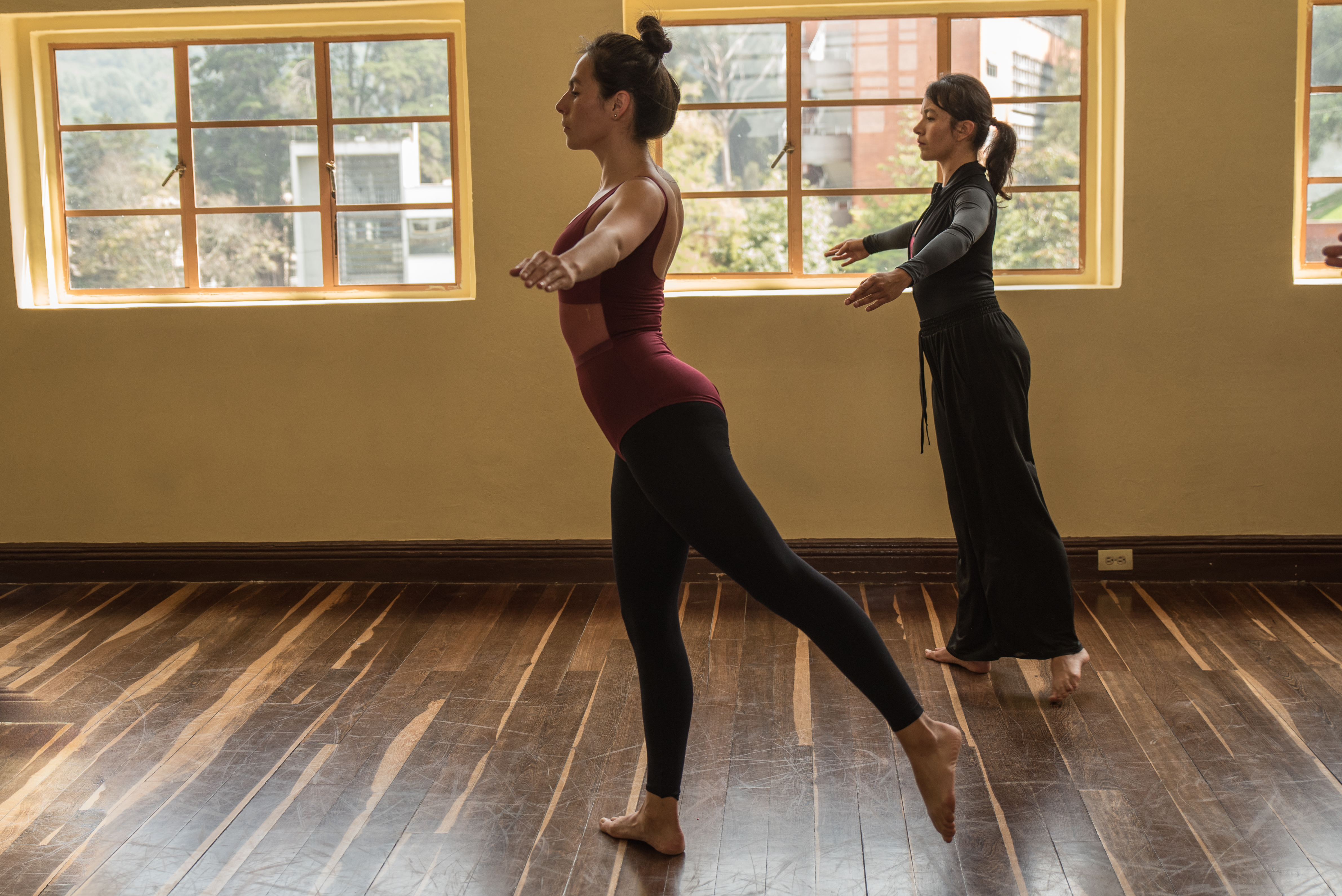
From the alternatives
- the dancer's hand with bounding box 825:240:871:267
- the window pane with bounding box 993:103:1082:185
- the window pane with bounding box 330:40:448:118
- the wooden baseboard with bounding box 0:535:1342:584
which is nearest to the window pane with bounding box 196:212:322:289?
the window pane with bounding box 330:40:448:118

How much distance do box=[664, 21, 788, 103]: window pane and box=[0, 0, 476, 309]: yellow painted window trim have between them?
30.0 inches

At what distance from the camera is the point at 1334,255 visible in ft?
6.24

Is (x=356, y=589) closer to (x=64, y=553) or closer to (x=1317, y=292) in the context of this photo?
(x=64, y=553)

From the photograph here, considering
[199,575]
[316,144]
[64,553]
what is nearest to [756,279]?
[316,144]

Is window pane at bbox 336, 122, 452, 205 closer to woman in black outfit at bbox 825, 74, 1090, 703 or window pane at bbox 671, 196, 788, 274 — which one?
window pane at bbox 671, 196, 788, 274

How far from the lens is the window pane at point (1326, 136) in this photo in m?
3.60

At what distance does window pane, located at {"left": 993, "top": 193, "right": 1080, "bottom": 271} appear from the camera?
12.3ft

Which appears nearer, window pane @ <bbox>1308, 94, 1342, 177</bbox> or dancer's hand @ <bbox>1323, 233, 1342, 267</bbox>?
dancer's hand @ <bbox>1323, 233, 1342, 267</bbox>

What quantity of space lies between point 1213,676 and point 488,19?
2.88m

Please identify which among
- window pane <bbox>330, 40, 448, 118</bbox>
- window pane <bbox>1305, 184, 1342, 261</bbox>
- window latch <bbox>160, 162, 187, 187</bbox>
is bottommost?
window pane <bbox>1305, 184, 1342, 261</bbox>

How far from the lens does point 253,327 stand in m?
3.77

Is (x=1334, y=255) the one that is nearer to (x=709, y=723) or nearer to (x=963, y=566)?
(x=963, y=566)

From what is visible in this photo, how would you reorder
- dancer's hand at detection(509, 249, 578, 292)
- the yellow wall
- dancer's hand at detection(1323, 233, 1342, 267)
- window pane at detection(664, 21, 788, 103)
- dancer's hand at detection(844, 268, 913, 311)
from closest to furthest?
dancer's hand at detection(509, 249, 578, 292) < dancer's hand at detection(1323, 233, 1342, 267) < dancer's hand at detection(844, 268, 913, 311) < the yellow wall < window pane at detection(664, 21, 788, 103)

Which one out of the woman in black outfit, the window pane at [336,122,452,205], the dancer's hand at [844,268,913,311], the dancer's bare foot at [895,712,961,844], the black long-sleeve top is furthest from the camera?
the window pane at [336,122,452,205]
